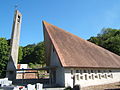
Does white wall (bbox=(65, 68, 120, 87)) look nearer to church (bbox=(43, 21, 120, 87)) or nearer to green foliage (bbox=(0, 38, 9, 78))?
church (bbox=(43, 21, 120, 87))

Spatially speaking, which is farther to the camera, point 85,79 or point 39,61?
point 39,61

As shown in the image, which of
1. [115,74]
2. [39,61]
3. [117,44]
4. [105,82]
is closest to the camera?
[105,82]

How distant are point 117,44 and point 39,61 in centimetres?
3085

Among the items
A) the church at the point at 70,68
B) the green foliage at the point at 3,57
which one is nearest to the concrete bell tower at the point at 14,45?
the green foliage at the point at 3,57

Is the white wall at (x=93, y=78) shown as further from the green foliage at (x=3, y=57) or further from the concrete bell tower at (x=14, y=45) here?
the green foliage at (x=3, y=57)

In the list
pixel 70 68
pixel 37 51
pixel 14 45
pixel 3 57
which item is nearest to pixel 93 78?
pixel 70 68

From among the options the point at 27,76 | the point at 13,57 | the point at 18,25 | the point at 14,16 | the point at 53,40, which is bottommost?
the point at 27,76

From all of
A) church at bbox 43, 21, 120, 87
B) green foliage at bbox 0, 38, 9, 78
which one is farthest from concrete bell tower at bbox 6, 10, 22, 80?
church at bbox 43, 21, 120, 87

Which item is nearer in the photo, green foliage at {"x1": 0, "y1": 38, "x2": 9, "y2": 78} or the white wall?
the white wall

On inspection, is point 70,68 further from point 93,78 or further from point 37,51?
point 37,51

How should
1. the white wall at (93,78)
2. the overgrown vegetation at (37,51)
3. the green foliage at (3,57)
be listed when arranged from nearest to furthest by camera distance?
1. the white wall at (93,78)
2. the green foliage at (3,57)
3. the overgrown vegetation at (37,51)

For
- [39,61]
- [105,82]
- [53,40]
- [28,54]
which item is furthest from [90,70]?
[28,54]

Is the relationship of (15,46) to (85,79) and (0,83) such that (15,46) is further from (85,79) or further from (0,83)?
(85,79)

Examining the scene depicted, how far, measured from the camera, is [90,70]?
656 inches
